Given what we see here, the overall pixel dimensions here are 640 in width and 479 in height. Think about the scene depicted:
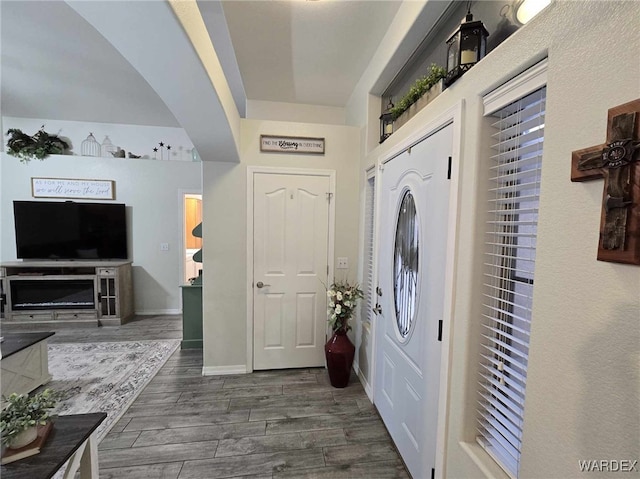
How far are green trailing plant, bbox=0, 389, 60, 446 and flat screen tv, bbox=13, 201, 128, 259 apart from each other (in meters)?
3.74

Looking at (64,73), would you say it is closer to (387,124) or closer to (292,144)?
(292,144)

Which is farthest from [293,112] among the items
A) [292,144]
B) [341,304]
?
[341,304]

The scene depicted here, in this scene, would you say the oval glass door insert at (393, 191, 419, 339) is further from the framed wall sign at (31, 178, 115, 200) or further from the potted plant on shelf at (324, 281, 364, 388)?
Result: the framed wall sign at (31, 178, 115, 200)

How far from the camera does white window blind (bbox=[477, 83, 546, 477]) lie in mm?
917

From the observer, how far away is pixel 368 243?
2.56 meters

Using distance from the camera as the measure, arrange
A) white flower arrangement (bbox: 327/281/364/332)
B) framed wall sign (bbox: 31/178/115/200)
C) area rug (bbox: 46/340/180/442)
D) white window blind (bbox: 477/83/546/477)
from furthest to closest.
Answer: framed wall sign (bbox: 31/178/115/200) → white flower arrangement (bbox: 327/281/364/332) → area rug (bbox: 46/340/180/442) → white window blind (bbox: 477/83/546/477)

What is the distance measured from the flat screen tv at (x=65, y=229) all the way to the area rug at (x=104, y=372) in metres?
1.47

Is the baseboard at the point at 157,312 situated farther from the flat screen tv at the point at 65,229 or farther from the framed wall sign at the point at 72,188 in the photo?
the framed wall sign at the point at 72,188

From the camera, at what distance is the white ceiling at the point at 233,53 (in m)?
1.89

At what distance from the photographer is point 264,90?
300 cm

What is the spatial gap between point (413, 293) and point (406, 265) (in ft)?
0.63

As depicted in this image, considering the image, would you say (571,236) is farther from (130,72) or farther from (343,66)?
(130,72)

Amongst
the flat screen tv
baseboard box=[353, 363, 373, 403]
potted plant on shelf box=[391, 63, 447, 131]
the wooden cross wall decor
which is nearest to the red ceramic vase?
baseboard box=[353, 363, 373, 403]

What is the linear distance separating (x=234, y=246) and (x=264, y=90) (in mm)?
1798
